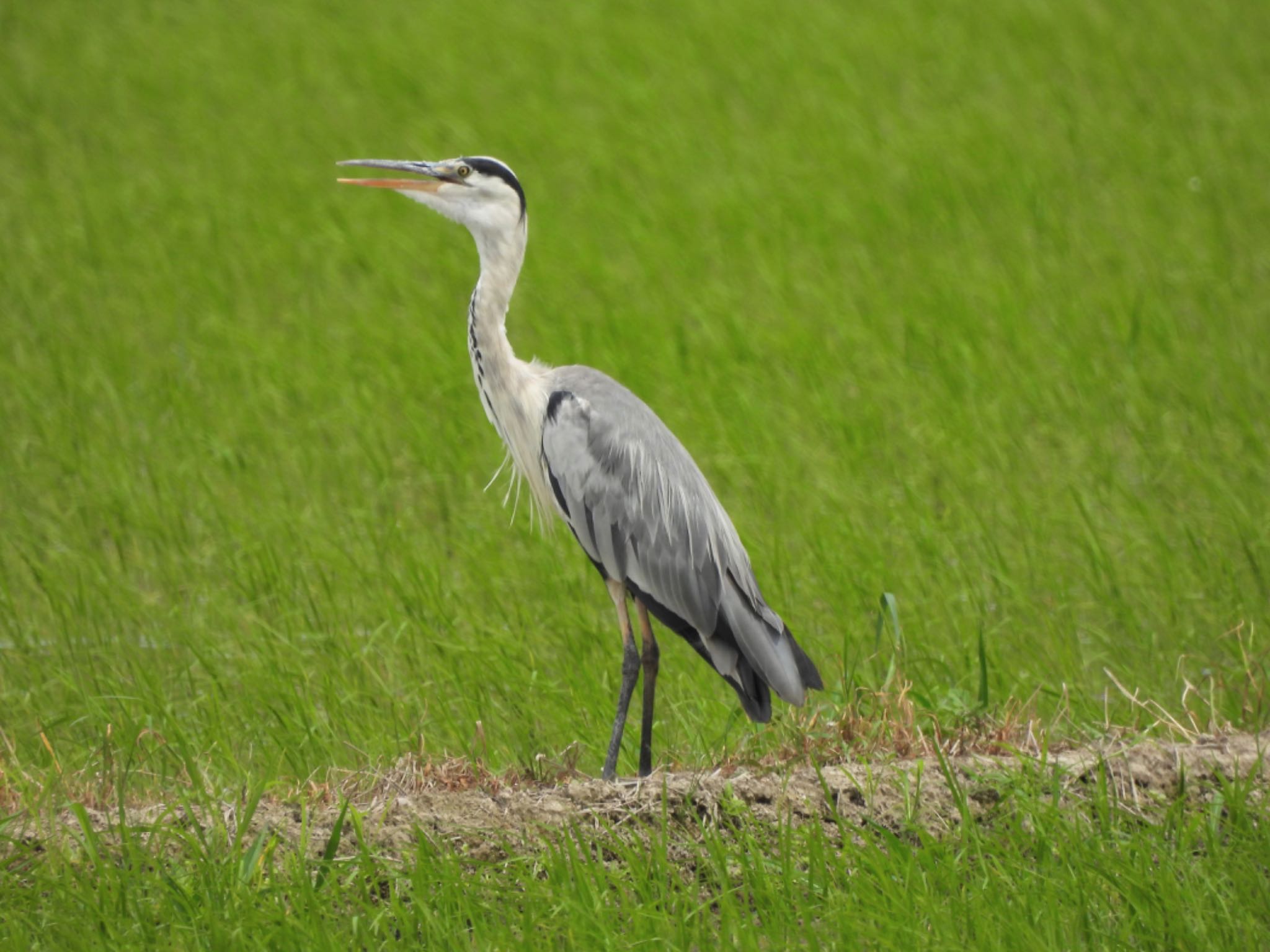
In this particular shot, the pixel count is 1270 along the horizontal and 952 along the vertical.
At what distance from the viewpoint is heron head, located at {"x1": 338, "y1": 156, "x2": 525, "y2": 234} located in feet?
13.5

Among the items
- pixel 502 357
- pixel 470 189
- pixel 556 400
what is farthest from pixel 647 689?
pixel 470 189

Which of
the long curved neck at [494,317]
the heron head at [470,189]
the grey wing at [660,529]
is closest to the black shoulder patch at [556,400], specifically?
the grey wing at [660,529]

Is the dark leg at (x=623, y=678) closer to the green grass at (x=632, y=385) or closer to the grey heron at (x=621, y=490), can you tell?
the grey heron at (x=621, y=490)

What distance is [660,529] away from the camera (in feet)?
12.9

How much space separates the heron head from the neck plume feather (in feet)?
0.15

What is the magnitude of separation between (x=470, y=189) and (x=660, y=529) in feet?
4.00

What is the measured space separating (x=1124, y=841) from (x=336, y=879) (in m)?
1.83

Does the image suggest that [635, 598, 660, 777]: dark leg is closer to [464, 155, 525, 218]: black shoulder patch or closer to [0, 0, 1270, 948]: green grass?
[0, 0, 1270, 948]: green grass

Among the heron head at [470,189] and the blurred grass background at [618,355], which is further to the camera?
the blurred grass background at [618,355]

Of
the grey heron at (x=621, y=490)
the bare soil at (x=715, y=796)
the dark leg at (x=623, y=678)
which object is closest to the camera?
the bare soil at (x=715, y=796)

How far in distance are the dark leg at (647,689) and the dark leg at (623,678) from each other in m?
0.04

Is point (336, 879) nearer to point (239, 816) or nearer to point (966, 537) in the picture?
point (239, 816)

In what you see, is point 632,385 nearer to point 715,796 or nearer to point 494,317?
point 494,317

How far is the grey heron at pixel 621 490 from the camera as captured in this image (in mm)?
3793
